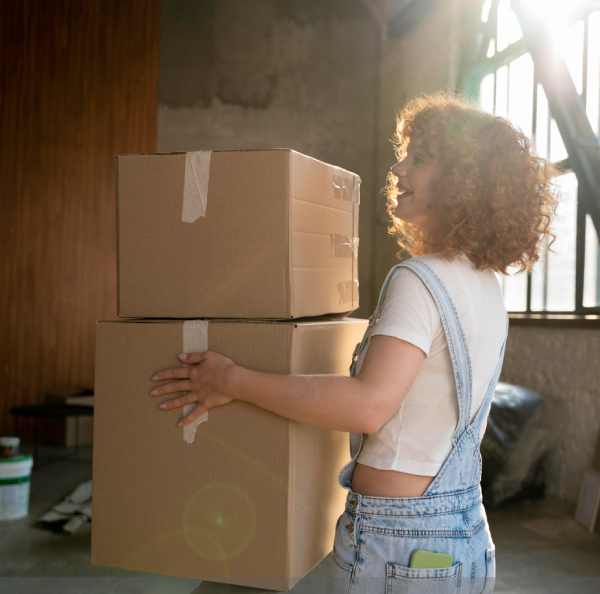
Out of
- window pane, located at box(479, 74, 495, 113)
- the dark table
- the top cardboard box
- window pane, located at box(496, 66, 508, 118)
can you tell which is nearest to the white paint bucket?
the dark table

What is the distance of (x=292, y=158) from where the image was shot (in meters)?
1.12

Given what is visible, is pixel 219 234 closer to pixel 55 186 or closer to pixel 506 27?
pixel 506 27

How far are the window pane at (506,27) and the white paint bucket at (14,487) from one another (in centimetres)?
372

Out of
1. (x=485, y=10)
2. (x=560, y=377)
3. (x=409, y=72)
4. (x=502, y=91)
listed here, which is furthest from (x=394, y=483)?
(x=409, y=72)

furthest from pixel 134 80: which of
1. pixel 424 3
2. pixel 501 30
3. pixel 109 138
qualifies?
pixel 501 30

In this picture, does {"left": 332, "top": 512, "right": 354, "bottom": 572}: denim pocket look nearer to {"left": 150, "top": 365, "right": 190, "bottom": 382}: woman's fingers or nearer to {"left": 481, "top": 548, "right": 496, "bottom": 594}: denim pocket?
{"left": 481, "top": 548, "right": 496, "bottom": 594}: denim pocket

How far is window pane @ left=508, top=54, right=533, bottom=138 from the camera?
457 cm

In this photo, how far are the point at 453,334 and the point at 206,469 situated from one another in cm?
40

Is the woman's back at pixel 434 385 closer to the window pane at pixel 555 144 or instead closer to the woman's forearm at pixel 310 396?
the woman's forearm at pixel 310 396

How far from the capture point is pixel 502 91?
498 cm

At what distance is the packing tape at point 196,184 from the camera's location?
115 cm

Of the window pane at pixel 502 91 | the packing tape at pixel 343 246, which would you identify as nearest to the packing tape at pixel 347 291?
the packing tape at pixel 343 246

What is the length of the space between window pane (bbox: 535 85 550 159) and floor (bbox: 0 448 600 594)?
1.94 metres

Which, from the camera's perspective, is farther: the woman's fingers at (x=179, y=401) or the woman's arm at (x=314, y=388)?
the woman's fingers at (x=179, y=401)
